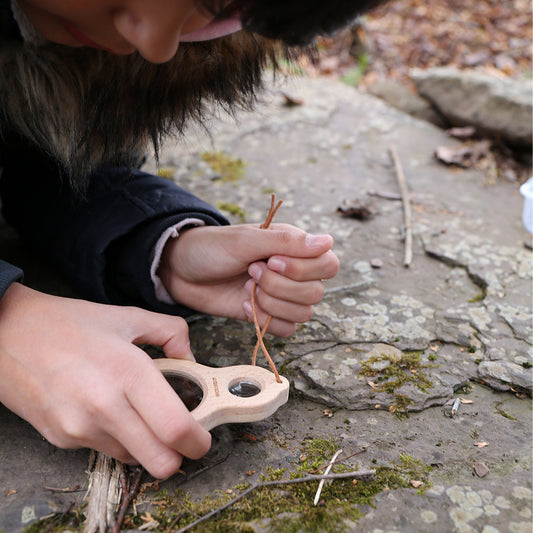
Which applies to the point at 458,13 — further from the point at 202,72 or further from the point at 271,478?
the point at 271,478

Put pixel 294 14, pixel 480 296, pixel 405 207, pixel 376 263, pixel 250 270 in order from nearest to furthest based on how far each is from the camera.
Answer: pixel 294 14, pixel 250 270, pixel 480 296, pixel 376 263, pixel 405 207

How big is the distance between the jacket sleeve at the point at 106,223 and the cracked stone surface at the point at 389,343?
5.0 inches

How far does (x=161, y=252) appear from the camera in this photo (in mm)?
1327

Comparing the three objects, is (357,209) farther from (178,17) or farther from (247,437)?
(178,17)

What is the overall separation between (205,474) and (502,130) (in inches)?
79.5

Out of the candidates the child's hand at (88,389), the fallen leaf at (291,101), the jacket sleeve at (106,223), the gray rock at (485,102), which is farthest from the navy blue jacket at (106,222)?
the gray rock at (485,102)

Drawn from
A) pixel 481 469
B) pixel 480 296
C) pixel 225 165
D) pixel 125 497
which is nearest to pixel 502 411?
pixel 481 469

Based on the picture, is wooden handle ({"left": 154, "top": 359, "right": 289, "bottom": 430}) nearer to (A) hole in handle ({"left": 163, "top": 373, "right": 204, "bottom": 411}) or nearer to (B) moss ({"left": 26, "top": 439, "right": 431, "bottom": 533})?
(A) hole in handle ({"left": 163, "top": 373, "right": 204, "bottom": 411})

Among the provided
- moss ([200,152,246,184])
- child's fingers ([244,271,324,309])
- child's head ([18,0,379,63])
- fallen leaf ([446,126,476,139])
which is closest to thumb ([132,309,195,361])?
child's fingers ([244,271,324,309])

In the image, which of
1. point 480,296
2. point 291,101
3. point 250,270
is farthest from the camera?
point 291,101

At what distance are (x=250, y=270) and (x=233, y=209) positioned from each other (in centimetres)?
65

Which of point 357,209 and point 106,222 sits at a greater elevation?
point 106,222

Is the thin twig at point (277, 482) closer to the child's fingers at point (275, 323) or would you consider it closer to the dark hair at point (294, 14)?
the child's fingers at point (275, 323)

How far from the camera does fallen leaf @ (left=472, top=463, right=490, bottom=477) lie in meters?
1.00
